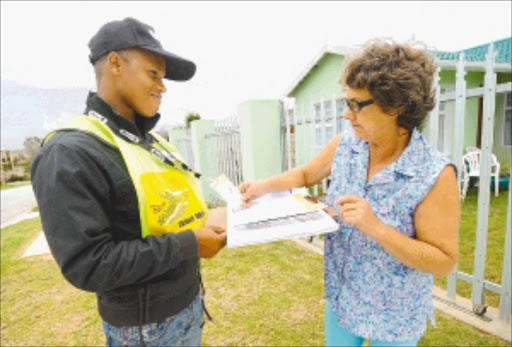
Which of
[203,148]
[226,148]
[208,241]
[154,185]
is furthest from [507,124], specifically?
[154,185]

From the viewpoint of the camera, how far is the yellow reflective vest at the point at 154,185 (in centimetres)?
107

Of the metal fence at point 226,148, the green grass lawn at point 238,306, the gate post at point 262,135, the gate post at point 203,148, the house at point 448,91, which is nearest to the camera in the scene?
the green grass lawn at point 238,306

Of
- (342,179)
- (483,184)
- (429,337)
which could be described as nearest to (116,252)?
(342,179)

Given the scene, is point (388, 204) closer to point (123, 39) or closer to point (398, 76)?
point (398, 76)

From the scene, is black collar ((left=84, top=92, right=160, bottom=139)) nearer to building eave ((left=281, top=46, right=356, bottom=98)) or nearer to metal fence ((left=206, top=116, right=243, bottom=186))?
metal fence ((left=206, top=116, right=243, bottom=186))

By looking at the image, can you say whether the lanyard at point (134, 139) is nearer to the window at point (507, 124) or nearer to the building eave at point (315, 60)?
the building eave at point (315, 60)

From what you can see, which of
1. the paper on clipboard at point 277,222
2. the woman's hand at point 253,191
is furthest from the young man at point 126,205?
the woman's hand at point 253,191

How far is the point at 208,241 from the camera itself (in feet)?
3.81

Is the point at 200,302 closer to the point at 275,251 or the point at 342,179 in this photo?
the point at 342,179

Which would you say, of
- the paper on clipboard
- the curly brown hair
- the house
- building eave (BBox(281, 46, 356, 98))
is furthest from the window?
the paper on clipboard

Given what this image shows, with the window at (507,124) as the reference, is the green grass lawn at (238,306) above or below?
below

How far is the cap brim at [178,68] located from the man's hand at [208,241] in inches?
30.7

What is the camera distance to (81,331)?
299 cm

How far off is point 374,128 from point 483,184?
2.00 metres
